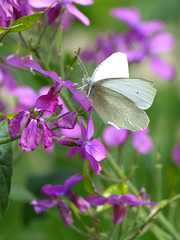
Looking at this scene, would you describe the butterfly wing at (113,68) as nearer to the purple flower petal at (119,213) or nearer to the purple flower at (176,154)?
the purple flower petal at (119,213)

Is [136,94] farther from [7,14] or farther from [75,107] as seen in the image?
[7,14]

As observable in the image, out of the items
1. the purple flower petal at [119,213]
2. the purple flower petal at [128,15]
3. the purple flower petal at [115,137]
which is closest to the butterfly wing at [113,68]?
the purple flower petal at [119,213]

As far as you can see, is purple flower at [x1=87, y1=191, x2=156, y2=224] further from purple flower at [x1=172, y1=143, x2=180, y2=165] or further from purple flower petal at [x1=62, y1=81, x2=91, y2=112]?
purple flower at [x1=172, y1=143, x2=180, y2=165]

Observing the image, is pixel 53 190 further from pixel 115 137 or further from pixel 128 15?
pixel 128 15

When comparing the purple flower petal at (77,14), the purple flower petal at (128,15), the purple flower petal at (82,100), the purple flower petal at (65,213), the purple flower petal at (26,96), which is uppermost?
the purple flower petal at (77,14)

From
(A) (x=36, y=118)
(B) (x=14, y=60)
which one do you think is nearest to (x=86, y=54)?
(B) (x=14, y=60)

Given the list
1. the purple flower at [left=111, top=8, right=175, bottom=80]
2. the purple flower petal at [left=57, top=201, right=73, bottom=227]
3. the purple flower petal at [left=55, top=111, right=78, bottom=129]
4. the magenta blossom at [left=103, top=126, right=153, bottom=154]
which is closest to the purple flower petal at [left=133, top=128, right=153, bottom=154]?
the magenta blossom at [left=103, top=126, right=153, bottom=154]

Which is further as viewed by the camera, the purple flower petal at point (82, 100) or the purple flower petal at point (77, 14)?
the purple flower petal at point (77, 14)
